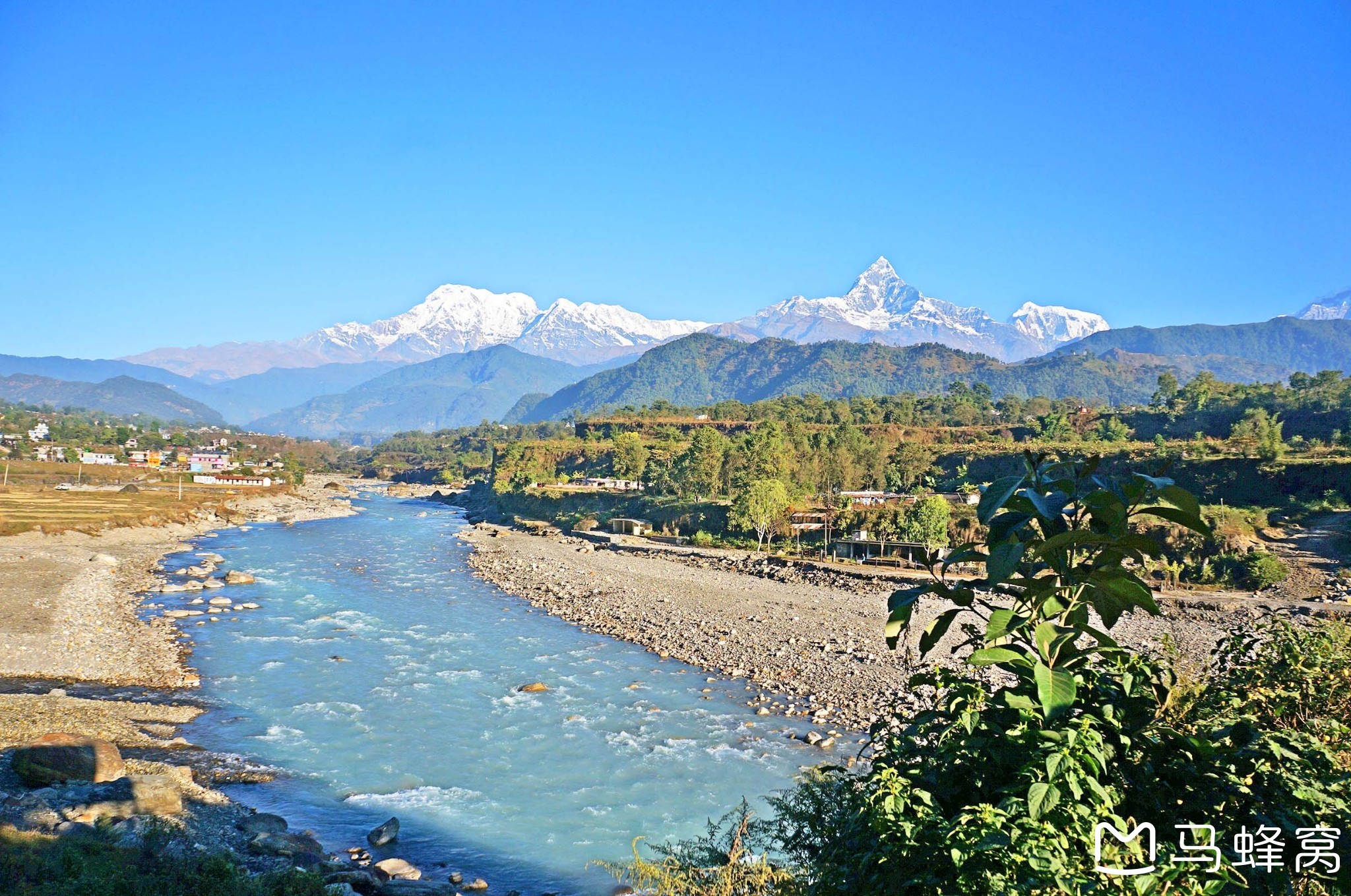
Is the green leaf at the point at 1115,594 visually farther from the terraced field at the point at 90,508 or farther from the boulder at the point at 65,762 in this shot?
Result: the terraced field at the point at 90,508

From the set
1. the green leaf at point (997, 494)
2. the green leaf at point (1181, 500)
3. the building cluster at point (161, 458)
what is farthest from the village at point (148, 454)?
the green leaf at point (1181, 500)

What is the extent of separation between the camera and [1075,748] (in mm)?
2621

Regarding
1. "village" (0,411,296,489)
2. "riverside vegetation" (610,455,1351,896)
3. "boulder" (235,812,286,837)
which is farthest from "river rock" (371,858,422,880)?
"village" (0,411,296,489)

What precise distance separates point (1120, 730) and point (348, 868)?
10531 millimetres

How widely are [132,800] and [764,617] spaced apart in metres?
18.7

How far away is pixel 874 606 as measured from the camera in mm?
28109

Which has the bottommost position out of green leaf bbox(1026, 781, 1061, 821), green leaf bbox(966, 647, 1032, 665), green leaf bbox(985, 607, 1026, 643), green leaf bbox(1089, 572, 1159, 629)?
green leaf bbox(1026, 781, 1061, 821)

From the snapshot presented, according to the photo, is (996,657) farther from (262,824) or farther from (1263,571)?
(1263,571)

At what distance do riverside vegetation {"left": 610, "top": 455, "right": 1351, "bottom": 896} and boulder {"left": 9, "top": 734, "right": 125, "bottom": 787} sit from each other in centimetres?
1293

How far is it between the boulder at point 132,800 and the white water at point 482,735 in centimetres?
133

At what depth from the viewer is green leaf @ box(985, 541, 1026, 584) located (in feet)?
8.38

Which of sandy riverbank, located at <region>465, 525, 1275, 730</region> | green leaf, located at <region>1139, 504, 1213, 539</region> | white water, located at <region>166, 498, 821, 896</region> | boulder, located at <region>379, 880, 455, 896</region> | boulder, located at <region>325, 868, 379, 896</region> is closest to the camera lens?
green leaf, located at <region>1139, 504, 1213, 539</region>

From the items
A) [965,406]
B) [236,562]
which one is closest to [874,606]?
[236,562]

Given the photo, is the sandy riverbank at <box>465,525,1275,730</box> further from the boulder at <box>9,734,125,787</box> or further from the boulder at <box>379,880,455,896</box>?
the boulder at <box>9,734,125,787</box>
